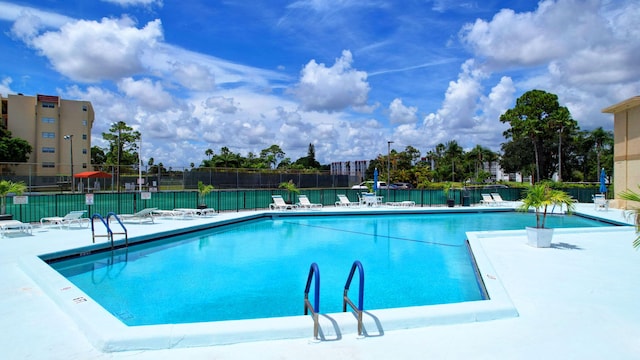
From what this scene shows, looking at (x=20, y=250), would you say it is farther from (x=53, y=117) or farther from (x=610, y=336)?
(x=53, y=117)

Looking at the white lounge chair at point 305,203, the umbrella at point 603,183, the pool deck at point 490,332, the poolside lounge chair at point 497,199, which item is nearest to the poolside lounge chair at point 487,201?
the poolside lounge chair at point 497,199

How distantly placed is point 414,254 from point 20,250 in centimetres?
864

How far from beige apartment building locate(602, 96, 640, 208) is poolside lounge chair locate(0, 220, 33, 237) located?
21882 mm

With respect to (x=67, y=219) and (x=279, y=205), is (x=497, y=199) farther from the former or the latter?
(x=67, y=219)

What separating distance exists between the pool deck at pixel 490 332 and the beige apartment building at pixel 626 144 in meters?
15.1

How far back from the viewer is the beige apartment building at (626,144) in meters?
18.6

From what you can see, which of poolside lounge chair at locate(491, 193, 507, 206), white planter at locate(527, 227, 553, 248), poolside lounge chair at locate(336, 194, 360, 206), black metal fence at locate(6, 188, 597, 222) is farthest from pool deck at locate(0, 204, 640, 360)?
poolside lounge chair at locate(491, 193, 507, 206)

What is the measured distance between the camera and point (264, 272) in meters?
8.54


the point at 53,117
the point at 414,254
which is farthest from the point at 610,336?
the point at 53,117

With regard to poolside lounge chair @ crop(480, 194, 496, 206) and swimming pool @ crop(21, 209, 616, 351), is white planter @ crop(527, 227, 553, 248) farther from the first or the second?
poolside lounge chair @ crop(480, 194, 496, 206)

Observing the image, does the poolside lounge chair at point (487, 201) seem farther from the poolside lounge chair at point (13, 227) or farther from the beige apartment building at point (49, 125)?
the beige apartment building at point (49, 125)

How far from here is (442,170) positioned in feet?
206

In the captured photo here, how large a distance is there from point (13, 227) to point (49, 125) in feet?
143

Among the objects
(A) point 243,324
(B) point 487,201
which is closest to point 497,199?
(B) point 487,201
